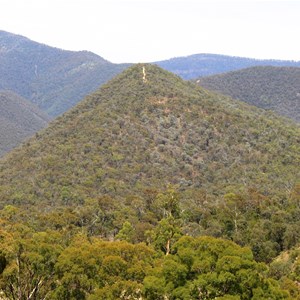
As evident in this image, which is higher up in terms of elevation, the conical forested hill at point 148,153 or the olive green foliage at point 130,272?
the olive green foliage at point 130,272

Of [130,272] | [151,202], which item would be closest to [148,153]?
[151,202]

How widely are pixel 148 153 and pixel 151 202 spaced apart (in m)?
24.5

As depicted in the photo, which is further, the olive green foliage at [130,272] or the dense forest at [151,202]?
the dense forest at [151,202]

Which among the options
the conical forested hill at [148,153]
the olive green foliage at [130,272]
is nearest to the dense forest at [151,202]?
the olive green foliage at [130,272]

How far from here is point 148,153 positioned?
92125mm

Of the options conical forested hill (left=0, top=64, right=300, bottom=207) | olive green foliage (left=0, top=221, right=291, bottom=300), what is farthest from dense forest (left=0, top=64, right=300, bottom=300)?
conical forested hill (left=0, top=64, right=300, bottom=207)

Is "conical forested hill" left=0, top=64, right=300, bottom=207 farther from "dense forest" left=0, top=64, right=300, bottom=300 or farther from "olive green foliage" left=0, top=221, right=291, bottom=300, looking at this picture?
"olive green foliage" left=0, top=221, right=291, bottom=300

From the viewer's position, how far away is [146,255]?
1142 inches

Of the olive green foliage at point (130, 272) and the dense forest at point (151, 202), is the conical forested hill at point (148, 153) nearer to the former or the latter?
the dense forest at point (151, 202)

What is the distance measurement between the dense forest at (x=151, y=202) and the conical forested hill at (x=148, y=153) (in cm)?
24

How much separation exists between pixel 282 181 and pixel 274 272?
41.4m

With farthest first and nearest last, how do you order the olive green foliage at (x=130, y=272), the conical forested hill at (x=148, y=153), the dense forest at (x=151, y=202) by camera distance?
the conical forested hill at (x=148, y=153)
the dense forest at (x=151, y=202)
the olive green foliage at (x=130, y=272)

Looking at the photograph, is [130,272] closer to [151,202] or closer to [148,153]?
[151,202]

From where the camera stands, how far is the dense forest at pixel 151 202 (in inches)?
926
